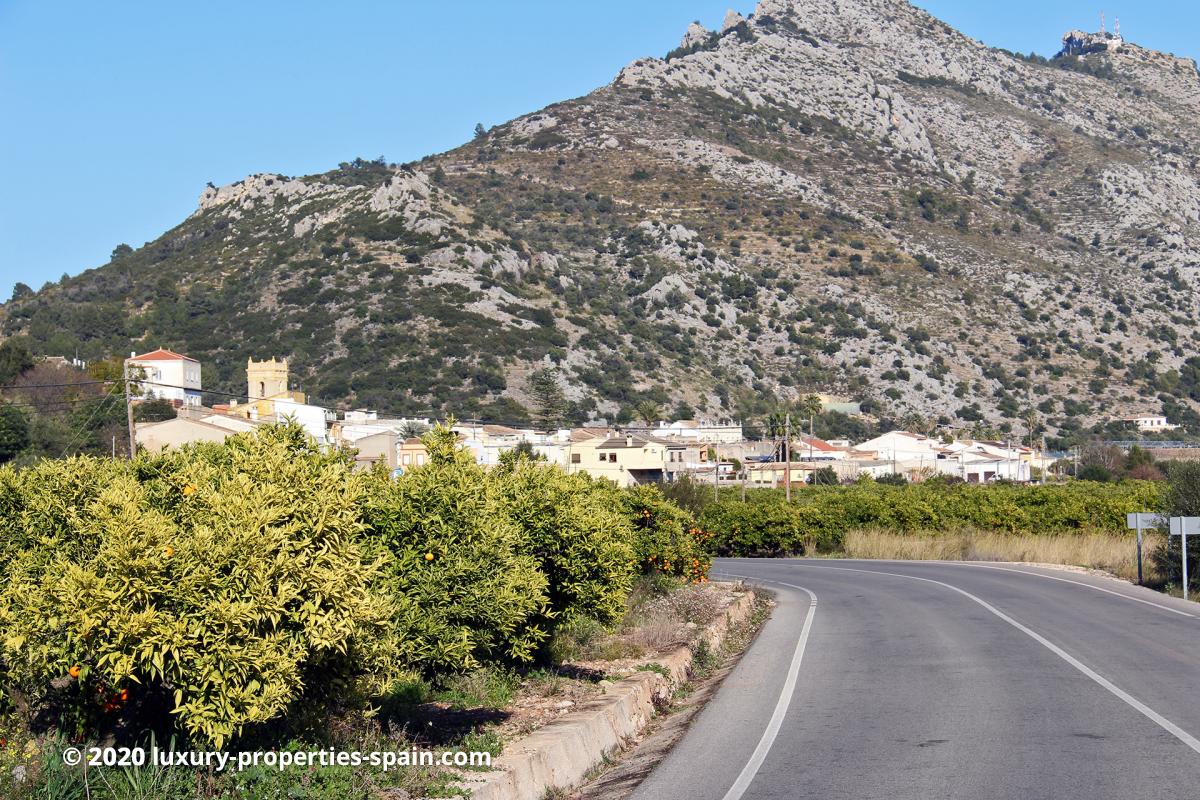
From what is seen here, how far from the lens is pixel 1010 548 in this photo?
134 feet

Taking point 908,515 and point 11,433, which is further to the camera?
point 908,515

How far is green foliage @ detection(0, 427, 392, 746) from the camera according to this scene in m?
6.79

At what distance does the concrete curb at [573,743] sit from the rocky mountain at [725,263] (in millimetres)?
70093

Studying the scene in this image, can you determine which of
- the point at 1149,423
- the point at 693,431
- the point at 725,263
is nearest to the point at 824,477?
the point at 693,431

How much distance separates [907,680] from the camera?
14.6 m

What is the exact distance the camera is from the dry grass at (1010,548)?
3506 cm

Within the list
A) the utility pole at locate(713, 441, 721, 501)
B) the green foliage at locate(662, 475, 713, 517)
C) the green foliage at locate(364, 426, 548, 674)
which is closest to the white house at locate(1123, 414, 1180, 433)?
the utility pole at locate(713, 441, 721, 501)

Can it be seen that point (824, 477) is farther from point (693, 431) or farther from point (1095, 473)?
point (1095, 473)

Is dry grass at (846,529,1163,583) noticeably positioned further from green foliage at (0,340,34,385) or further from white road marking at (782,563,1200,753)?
green foliage at (0,340,34,385)

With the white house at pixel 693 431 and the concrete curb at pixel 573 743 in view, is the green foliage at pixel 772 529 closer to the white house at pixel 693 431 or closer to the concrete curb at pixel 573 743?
the white house at pixel 693 431

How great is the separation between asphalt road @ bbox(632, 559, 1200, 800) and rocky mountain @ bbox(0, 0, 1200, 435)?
6490 cm

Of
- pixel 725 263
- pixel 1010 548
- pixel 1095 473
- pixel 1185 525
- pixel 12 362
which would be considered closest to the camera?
pixel 1185 525

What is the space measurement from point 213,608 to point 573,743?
14.8 ft

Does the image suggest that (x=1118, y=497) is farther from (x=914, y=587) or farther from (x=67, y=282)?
(x=67, y=282)
